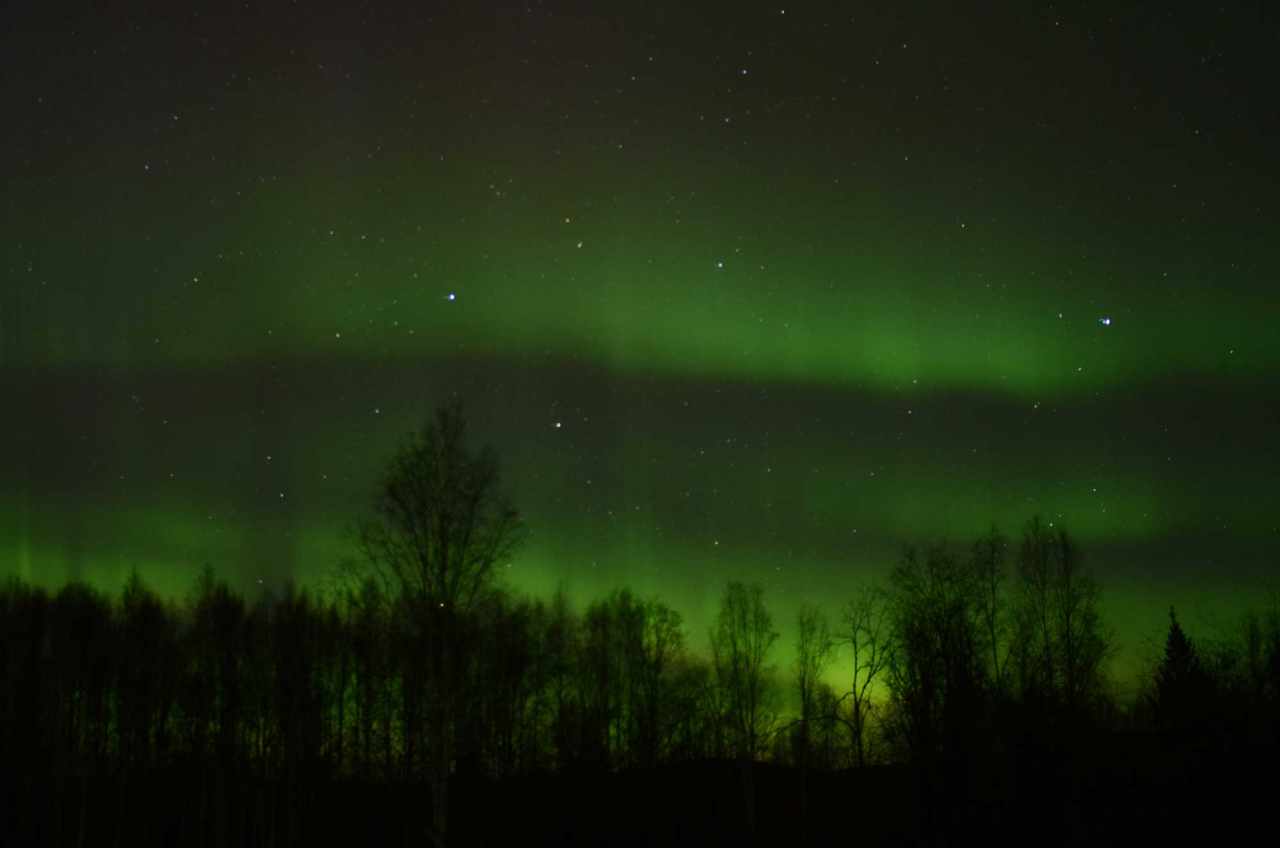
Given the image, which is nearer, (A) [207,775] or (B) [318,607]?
(A) [207,775]

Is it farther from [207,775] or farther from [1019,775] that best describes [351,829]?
[1019,775]

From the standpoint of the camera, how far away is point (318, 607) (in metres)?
59.6

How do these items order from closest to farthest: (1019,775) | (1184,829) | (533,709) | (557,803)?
(1184,829) → (1019,775) → (557,803) → (533,709)

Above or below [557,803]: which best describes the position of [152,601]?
above

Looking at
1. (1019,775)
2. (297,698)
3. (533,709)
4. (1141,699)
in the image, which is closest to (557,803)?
(533,709)

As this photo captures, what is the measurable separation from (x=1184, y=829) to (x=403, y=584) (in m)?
A: 20.1

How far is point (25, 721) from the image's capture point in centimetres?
5312

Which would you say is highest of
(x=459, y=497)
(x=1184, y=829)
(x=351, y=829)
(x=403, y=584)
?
(x=459, y=497)

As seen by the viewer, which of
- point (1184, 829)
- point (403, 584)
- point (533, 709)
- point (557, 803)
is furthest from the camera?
point (533, 709)

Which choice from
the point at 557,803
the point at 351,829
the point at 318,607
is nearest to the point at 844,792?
the point at 557,803

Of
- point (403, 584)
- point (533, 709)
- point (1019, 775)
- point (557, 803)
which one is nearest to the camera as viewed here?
point (1019, 775)

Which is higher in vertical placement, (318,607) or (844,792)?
(318,607)

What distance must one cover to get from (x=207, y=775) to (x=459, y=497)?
1176 inches

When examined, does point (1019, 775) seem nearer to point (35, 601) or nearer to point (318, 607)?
point (318, 607)
